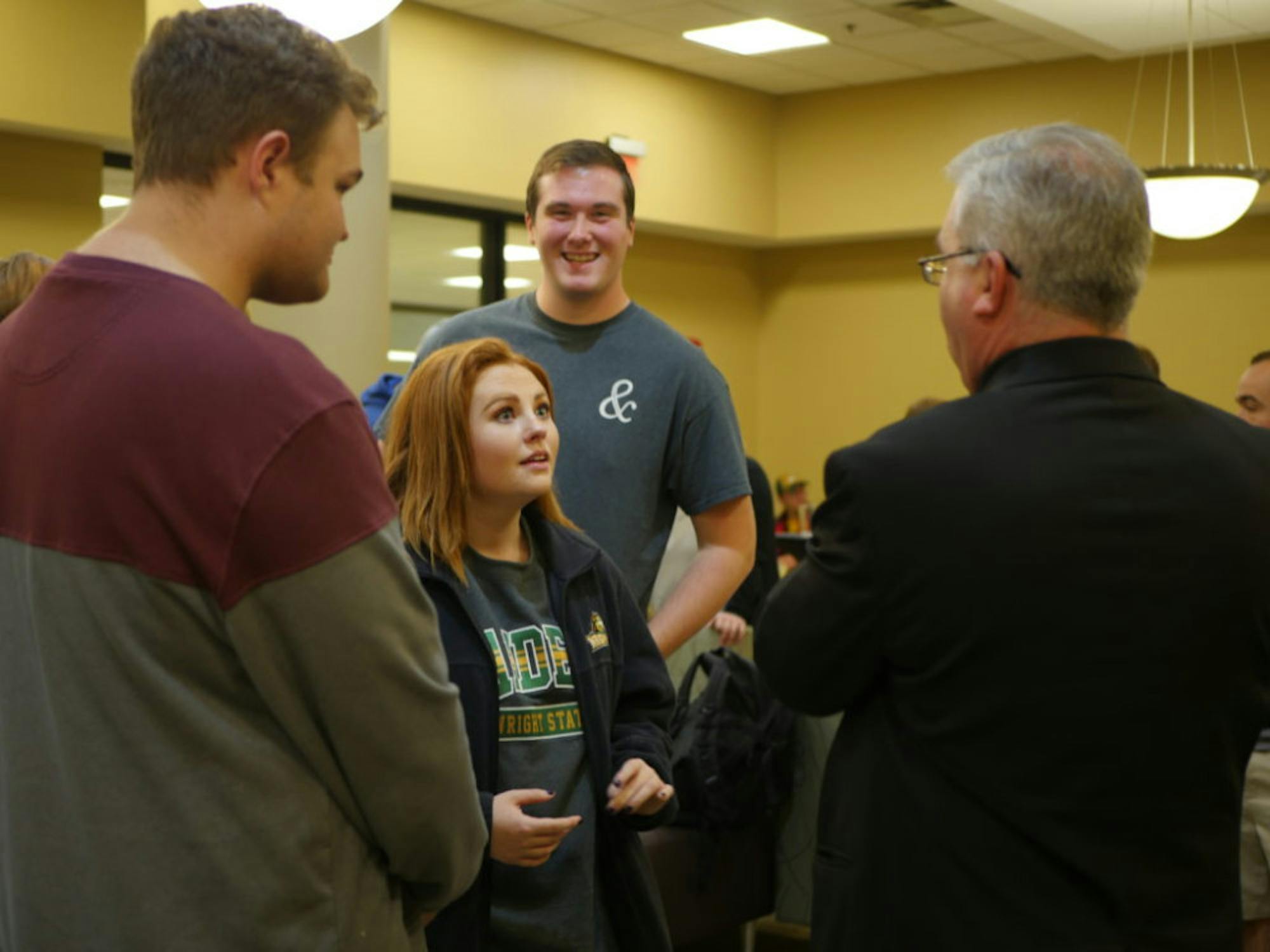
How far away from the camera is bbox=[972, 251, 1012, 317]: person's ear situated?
1616mm

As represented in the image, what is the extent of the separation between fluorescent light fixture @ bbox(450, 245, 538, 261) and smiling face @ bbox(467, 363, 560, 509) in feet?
23.9

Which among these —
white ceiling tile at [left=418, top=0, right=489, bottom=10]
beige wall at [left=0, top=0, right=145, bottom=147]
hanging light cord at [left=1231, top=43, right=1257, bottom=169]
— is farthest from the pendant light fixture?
beige wall at [left=0, top=0, right=145, bottom=147]

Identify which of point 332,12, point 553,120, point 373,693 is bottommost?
point 373,693

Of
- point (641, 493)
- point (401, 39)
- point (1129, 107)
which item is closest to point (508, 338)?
point (641, 493)

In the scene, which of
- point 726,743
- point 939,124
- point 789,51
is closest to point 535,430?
point 726,743

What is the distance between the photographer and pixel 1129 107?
32.0ft

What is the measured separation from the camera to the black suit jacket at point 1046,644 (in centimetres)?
157

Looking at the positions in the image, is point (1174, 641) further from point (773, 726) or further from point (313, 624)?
point (773, 726)

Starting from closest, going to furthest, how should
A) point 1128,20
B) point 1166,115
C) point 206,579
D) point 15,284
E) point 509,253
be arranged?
point 206,579 → point 15,284 → point 1128,20 → point 1166,115 → point 509,253

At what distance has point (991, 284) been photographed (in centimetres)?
163

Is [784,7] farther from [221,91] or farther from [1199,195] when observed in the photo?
[221,91]

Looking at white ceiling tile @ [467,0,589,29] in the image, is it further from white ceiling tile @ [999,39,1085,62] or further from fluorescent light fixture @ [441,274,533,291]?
white ceiling tile @ [999,39,1085,62]

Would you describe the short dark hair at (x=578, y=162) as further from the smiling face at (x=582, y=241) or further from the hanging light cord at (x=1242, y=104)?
the hanging light cord at (x=1242, y=104)

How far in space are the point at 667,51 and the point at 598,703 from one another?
8.00 metres
